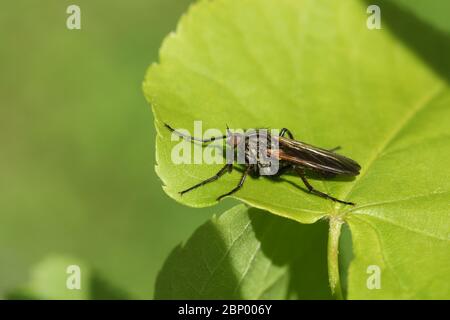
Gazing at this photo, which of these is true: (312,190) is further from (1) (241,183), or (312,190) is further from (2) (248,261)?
(2) (248,261)

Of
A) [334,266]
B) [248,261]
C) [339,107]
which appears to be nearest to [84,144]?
[339,107]

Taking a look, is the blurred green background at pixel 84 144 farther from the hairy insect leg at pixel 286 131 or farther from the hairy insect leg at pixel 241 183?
the hairy insect leg at pixel 241 183

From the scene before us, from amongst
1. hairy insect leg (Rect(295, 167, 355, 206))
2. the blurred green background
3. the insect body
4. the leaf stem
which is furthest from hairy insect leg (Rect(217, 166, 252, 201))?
the blurred green background

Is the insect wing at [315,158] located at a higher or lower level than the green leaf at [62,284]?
higher

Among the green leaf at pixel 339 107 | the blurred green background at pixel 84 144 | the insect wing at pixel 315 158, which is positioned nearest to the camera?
the green leaf at pixel 339 107

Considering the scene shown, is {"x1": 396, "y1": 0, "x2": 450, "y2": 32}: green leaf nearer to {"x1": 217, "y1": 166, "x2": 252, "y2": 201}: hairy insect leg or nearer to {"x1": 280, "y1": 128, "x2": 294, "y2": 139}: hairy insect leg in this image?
{"x1": 280, "y1": 128, "x2": 294, "y2": 139}: hairy insect leg

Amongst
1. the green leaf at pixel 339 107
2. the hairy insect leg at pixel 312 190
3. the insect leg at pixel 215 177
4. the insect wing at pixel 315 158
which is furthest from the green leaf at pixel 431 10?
the insect leg at pixel 215 177
